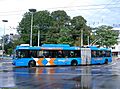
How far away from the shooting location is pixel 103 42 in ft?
345

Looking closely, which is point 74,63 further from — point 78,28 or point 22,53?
point 78,28

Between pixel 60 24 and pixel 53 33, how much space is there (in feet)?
22.4

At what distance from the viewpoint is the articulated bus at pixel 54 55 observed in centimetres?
4031

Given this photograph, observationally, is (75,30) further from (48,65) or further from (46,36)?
(48,65)

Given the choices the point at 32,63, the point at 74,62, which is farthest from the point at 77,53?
the point at 32,63

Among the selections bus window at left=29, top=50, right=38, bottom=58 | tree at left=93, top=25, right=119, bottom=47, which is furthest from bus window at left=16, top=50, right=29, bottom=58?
tree at left=93, top=25, right=119, bottom=47

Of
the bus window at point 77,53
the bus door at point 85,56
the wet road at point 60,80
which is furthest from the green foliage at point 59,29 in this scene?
the wet road at point 60,80

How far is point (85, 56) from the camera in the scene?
44.6 metres

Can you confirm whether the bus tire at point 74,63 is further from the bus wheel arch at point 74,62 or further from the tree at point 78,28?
the tree at point 78,28

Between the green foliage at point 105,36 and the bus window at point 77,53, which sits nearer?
the bus window at point 77,53

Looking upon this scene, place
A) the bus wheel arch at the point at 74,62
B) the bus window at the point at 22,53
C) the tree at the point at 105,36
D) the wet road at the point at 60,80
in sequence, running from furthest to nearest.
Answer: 1. the tree at the point at 105,36
2. the bus wheel arch at the point at 74,62
3. the bus window at the point at 22,53
4. the wet road at the point at 60,80

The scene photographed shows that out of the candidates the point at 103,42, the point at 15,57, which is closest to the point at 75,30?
the point at 103,42

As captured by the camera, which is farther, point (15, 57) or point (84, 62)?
point (84, 62)

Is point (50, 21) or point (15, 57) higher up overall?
point (50, 21)
